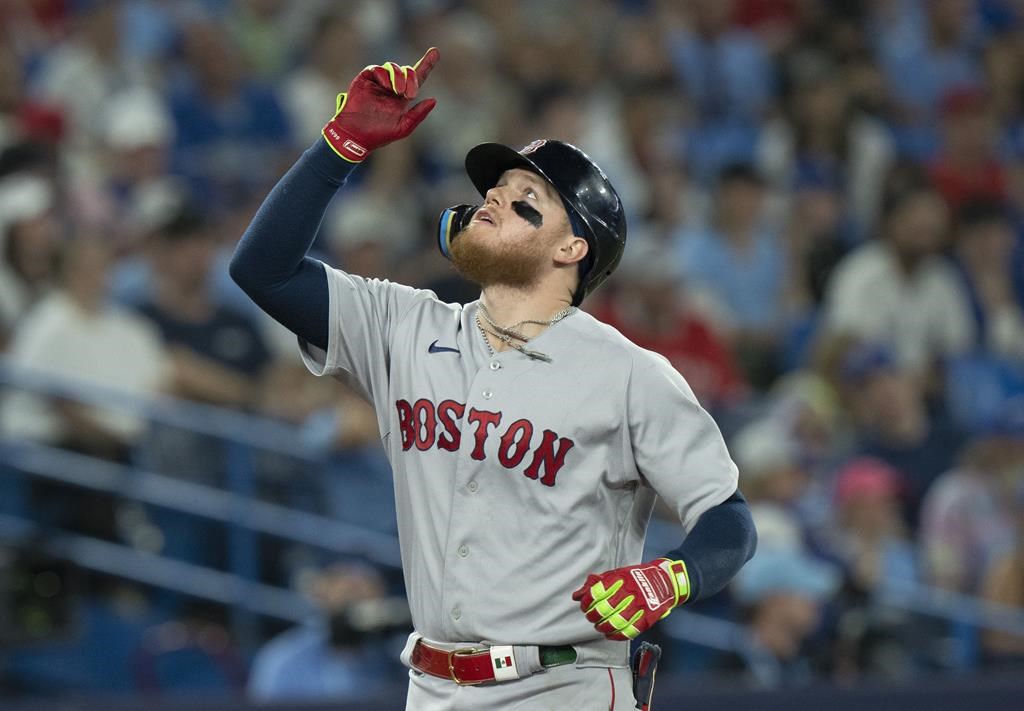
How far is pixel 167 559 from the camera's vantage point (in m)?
6.73

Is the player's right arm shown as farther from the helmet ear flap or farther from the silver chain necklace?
the silver chain necklace

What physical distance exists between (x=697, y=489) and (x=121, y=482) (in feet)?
12.8

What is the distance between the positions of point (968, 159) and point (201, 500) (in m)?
5.28

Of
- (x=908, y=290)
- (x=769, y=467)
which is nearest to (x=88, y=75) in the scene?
(x=769, y=467)

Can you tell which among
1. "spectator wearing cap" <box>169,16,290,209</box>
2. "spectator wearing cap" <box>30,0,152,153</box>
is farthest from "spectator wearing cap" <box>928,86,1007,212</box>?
"spectator wearing cap" <box>30,0,152,153</box>

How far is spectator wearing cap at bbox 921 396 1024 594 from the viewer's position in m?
7.29

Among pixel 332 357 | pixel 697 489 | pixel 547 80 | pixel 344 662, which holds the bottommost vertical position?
pixel 344 662

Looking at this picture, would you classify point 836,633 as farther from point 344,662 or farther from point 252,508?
point 252,508

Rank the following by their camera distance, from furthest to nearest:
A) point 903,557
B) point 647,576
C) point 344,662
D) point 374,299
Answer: point 903,557 < point 344,662 < point 374,299 < point 647,576

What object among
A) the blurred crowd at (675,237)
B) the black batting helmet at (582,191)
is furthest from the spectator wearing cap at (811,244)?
the black batting helmet at (582,191)

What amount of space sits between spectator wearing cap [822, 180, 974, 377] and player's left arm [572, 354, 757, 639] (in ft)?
17.2

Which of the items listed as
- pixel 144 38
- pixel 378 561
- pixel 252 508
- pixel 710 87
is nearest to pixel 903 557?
pixel 378 561

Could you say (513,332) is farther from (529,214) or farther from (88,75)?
(88,75)

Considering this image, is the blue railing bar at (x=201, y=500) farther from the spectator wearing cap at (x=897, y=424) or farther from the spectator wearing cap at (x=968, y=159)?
the spectator wearing cap at (x=968, y=159)
